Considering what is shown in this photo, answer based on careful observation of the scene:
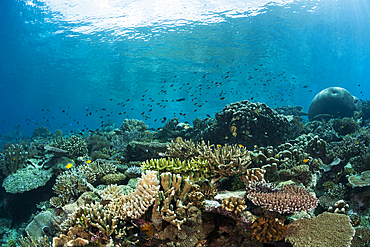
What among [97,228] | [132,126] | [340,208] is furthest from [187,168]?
[132,126]

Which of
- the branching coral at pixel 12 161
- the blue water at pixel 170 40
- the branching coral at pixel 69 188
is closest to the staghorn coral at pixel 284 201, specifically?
the branching coral at pixel 69 188

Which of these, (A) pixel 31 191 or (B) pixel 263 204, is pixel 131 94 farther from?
(B) pixel 263 204

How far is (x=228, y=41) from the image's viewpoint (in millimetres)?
23516

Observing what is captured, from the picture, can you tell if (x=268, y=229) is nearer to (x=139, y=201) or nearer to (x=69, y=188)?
(x=139, y=201)

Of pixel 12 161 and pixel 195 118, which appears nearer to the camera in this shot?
pixel 12 161

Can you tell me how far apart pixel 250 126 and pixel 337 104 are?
12551mm

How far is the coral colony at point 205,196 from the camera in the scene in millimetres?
3295

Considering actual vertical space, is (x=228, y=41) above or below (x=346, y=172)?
Answer: above

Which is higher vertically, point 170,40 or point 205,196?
point 170,40

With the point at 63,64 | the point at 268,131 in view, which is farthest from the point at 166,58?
the point at 268,131

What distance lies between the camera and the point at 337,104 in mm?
16375

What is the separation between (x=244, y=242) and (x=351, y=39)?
39.3 metres

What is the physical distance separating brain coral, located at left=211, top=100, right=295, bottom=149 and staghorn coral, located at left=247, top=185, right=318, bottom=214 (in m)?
5.58

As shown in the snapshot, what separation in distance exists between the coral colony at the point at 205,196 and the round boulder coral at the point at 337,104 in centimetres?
948
